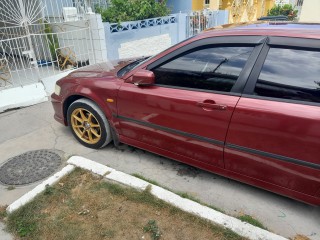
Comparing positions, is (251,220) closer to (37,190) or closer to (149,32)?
(37,190)

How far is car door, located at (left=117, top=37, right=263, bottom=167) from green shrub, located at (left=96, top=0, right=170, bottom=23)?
4.50 meters

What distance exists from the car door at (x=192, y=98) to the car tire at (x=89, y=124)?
16.0 inches

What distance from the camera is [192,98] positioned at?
2.55 metres

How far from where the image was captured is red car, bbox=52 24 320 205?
6.99ft

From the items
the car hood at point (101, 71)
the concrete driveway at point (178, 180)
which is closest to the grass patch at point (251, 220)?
the concrete driveway at point (178, 180)

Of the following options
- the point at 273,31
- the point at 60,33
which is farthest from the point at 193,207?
the point at 60,33

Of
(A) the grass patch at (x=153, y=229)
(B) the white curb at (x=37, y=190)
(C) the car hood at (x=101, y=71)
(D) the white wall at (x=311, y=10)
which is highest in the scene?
(D) the white wall at (x=311, y=10)

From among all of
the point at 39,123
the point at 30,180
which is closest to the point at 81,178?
the point at 30,180

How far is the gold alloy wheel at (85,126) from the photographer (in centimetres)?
346

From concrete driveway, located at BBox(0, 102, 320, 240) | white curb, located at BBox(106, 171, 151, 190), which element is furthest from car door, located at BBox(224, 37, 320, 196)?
white curb, located at BBox(106, 171, 151, 190)

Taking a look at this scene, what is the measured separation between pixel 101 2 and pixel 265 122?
22.6 feet

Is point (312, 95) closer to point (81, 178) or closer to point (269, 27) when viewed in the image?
point (269, 27)

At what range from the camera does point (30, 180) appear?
10.1ft

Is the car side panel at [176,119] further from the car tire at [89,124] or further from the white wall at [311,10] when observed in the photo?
the white wall at [311,10]
